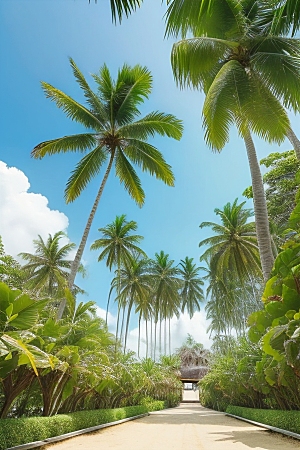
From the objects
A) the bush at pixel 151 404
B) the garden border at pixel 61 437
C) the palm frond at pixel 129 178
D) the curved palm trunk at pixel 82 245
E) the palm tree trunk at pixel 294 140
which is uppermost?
the palm frond at pixel 129 178

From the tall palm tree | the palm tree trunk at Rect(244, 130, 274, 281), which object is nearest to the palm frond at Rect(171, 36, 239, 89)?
the palm tree trunk at Rect(244, 130, 274, 281)

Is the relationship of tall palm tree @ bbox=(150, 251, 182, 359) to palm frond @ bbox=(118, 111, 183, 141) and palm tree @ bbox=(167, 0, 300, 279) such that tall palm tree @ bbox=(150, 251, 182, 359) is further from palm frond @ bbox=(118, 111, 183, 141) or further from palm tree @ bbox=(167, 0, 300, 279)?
palm tree @ bbox=(167, 0, 300, 279)

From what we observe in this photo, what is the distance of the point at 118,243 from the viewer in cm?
2456

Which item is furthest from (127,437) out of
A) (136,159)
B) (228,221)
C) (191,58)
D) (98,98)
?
(228,221)

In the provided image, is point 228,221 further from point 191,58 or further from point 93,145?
point 191,58

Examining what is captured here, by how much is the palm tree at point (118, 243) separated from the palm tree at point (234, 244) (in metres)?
5.68

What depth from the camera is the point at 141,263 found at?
30.8 meters

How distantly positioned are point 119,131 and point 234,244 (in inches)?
534

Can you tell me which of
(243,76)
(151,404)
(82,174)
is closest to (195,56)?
(243,76)

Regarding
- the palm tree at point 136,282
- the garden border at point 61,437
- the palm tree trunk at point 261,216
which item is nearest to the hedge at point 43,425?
the garden border at point 61,437

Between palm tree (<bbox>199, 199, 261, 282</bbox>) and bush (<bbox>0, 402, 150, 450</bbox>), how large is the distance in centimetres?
1491

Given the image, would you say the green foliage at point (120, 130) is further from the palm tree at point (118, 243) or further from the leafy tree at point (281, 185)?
the palm tree at point (118, 243)

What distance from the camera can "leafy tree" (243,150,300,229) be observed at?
17203 mm

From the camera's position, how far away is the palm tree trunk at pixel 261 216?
393 inches
